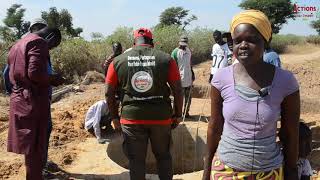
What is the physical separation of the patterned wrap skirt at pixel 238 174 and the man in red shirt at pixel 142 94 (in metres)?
1.96

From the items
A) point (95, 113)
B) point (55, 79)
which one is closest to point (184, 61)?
point (95, 113)

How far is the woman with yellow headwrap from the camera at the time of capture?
229 cm

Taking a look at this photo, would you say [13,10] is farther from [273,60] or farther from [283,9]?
[273,60]

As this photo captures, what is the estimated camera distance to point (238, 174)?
2.34 meters

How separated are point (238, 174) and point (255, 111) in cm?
34

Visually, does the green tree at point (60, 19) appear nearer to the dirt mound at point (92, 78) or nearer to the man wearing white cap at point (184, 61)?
the dirt mound at point (92, 78)

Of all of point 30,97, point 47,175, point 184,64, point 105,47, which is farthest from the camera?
point 105,47

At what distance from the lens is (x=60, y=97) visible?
37.3 ft

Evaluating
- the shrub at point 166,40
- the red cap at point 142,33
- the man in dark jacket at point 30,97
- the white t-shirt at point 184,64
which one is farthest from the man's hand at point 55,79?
the shrub at point 166,40

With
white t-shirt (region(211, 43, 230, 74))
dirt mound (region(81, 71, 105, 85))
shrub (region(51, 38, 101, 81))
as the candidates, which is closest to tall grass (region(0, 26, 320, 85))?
shrub (region(51, 38, 101, 81))

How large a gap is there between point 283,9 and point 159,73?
101 ft

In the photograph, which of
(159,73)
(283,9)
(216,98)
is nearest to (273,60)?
(159,73)

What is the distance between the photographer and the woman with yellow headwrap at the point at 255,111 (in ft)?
7.50

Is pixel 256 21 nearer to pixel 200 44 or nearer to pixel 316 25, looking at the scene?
pixel 200 44
